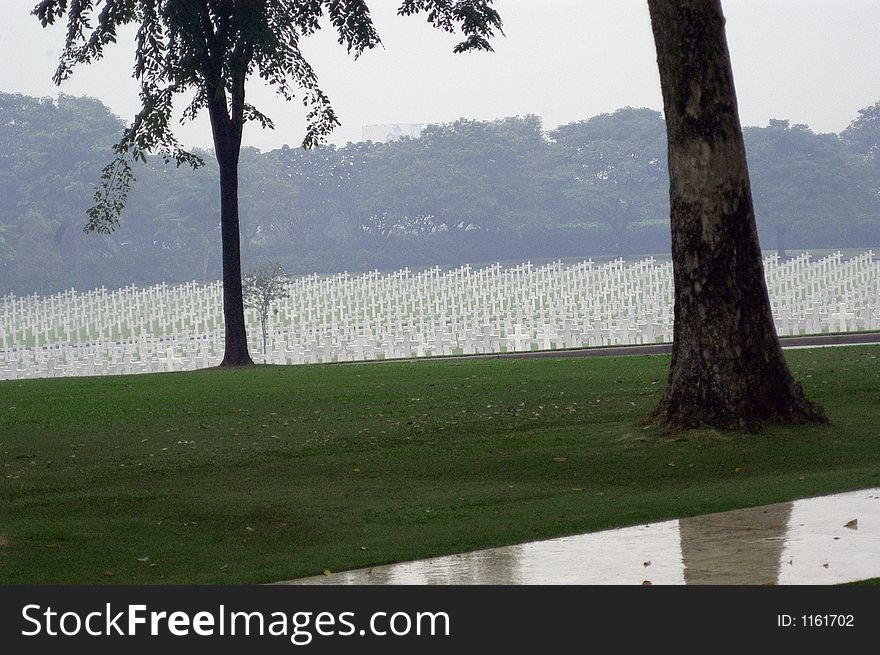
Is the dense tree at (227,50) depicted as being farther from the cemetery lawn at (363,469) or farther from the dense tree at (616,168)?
the dense tree at (616,168)

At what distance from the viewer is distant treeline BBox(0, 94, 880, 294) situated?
85.1 metres

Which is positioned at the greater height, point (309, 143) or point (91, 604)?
point (309, 143)

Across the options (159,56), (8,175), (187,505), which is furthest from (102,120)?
(187,505)

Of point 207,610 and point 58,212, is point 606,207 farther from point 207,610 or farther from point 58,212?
point 207,610

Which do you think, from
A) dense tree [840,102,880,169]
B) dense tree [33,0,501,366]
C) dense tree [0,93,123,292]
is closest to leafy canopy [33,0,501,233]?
dense tree [33,0,501,366]

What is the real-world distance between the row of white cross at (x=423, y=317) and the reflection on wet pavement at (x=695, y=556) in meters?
22.7

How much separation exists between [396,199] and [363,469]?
3299 inches

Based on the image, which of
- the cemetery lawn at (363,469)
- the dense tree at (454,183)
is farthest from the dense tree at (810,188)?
the cemetery lawn at (363,469)

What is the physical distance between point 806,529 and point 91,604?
3.81 metres

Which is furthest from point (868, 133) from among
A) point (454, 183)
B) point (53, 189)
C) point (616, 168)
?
point (53, 189)

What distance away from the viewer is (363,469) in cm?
1079

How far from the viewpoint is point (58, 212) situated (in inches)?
3305

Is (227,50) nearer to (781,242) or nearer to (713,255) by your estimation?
(713,255)

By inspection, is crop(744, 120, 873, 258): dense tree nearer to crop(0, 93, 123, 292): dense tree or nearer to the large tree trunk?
crop(0, 93, 123, 292): dense tree
